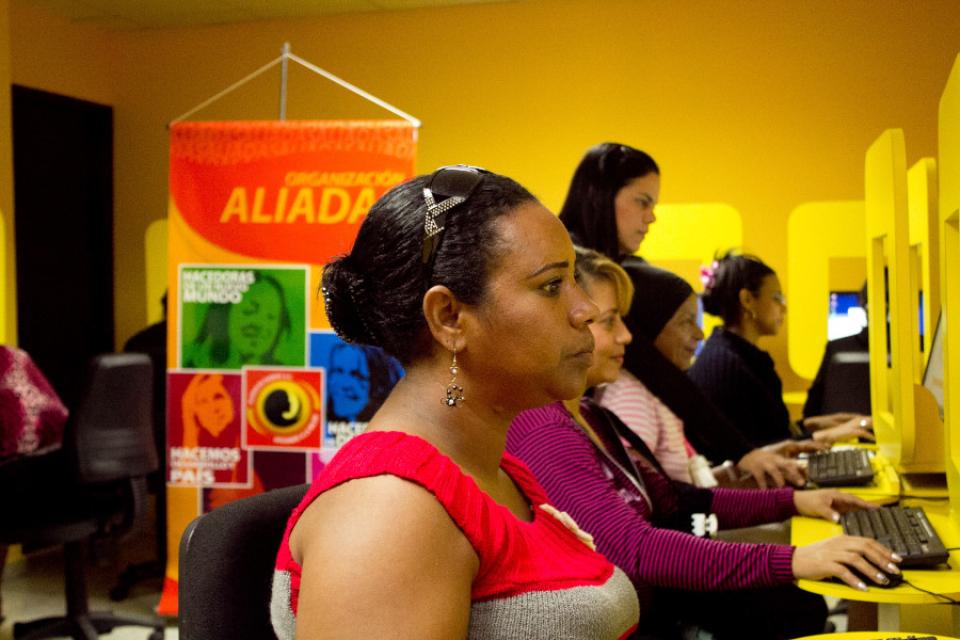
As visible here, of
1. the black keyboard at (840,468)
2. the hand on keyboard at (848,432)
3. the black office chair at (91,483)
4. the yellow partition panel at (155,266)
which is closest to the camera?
the black keyboard at (840,468)

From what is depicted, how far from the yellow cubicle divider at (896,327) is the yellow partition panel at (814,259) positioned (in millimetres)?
2657

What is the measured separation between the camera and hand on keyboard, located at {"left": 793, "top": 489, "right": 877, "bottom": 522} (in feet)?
6.75

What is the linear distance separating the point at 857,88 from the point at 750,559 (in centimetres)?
412

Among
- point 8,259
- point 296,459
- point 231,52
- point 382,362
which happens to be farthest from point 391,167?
point 231,52

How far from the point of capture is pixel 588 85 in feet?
18.2

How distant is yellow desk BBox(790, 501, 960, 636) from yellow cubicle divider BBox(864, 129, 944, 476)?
0.13 meters

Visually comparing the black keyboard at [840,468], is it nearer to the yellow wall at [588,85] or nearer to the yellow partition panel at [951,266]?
the yellow partition panel at [951,266]

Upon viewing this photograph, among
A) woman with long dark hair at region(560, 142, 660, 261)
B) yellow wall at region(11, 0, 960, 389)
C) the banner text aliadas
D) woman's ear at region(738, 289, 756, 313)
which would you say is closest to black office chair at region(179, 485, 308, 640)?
woman with long dark hair at region(560, 142, 660, 261)

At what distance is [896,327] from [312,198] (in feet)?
7.12

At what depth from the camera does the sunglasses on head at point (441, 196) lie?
1010 mm

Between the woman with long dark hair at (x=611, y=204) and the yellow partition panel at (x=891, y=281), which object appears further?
the woman with long dark hair at (x=611, y=204)

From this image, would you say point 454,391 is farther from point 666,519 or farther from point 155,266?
point 155,266

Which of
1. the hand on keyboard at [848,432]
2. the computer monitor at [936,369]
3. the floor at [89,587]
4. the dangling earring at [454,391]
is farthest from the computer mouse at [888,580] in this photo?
the floor at [89,587]

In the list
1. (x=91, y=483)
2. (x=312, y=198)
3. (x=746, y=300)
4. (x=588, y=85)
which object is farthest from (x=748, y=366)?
(x=588, y=85)
